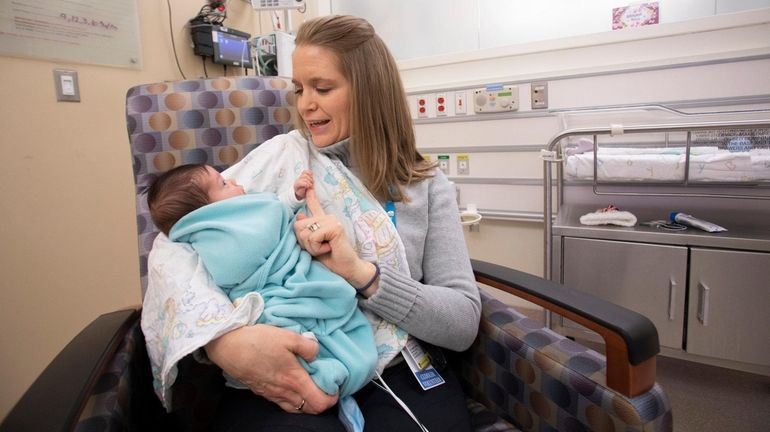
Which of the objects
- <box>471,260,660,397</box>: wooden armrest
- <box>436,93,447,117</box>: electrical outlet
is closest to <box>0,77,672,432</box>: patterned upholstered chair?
<box>471,260,660,397</box>: wooden armrest

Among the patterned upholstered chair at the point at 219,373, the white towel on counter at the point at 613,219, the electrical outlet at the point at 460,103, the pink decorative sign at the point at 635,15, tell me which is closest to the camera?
the patterned upholstered chair at the point at 219,373

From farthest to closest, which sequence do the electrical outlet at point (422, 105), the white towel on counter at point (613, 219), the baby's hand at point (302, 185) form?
the electrical outlet at point (422, 105) < the white towel on counter at point (613, 219) < the baby's hand at point (302, 185)

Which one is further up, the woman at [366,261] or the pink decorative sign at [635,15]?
the pink decorative sign at [635,15]

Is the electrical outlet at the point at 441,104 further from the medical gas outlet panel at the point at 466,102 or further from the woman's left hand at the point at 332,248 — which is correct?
the woman's left hand at the point at 332,248

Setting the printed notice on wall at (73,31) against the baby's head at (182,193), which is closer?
the baby's head at (182,193)

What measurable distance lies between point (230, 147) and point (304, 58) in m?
0.37

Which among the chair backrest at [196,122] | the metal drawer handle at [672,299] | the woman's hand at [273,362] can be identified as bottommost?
the metal drawer handle at [672,299]

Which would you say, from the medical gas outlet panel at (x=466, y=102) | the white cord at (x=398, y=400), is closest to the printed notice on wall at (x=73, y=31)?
the medical gas outlet panel at (x=466, y=102)

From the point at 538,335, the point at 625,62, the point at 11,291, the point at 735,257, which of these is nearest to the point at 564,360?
the point at 538,335

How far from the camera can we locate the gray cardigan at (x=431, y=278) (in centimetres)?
Result: 83

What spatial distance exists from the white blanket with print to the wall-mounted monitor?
1403 millimetres

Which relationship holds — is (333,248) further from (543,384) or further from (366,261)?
(543,384)

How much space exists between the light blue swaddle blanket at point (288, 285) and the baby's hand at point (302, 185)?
0.10 m

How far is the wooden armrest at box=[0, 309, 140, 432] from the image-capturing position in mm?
532
